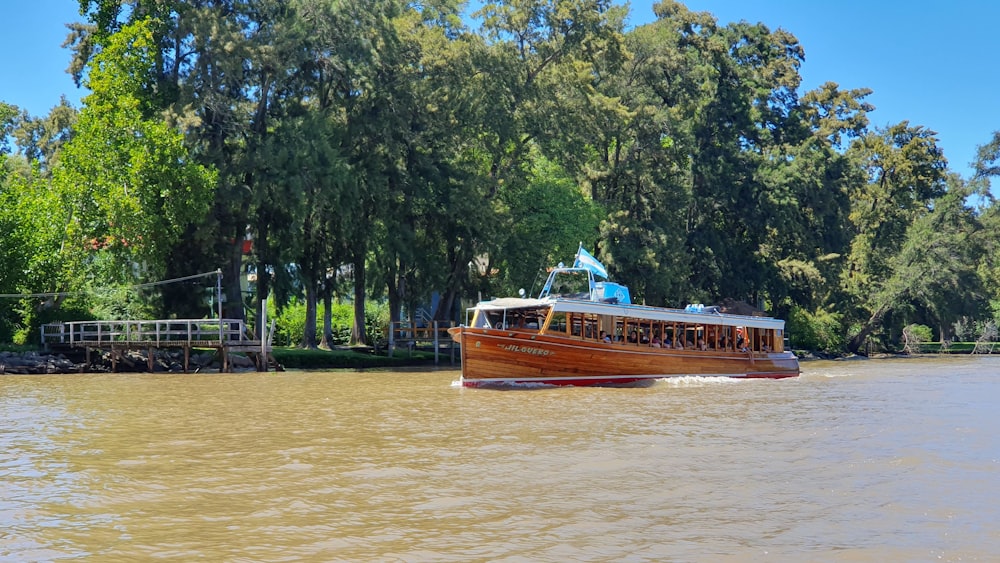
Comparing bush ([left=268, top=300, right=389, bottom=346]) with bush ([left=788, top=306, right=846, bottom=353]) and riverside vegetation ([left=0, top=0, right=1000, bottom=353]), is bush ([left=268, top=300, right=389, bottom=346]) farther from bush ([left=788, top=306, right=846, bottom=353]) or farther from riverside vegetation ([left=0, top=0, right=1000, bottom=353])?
bush ([left=788, top=306, right=846, bottom=353])

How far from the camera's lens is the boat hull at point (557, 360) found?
89.4 ft

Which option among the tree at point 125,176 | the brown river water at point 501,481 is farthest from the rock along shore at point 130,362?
the brown river water at point 501,481

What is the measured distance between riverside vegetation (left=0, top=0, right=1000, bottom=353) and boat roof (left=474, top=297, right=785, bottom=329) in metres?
13.1

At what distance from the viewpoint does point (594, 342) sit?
94.0 feet

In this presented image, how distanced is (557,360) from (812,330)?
36607mm

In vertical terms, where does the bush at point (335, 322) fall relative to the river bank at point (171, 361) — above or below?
above

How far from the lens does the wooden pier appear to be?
3609 centimetres

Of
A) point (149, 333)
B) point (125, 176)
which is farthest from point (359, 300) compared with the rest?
point (125, 176)

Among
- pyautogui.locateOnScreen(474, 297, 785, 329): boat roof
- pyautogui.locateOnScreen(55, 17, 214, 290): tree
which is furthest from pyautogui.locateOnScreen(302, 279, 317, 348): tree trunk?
pyautogui.locateOnScreen(474, 297, 785, 329): boat roof

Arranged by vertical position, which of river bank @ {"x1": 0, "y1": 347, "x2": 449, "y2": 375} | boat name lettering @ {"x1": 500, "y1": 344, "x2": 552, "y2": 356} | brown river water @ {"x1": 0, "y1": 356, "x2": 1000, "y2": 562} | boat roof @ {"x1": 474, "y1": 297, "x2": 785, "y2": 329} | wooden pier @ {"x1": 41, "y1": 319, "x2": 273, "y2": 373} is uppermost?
boat roof @ {"x1": 474, "y1": 297, "x2": 785, "y2": 329}

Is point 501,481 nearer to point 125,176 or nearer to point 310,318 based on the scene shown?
point 125,176

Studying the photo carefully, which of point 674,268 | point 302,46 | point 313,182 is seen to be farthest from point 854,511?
point 674,268

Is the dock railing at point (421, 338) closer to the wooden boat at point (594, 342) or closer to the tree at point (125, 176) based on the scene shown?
the tree at point (125, 176)

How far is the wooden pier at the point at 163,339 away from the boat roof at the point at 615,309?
11.2 meters
